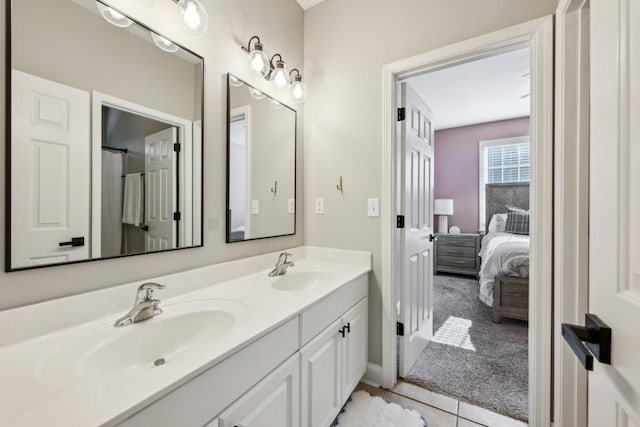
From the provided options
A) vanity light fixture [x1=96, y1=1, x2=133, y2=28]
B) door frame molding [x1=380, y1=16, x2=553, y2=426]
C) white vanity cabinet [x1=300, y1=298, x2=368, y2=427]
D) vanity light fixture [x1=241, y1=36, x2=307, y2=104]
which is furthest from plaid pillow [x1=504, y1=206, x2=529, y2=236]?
vanity light fixture [x1=96, y1=1, x2=133, y2=28]

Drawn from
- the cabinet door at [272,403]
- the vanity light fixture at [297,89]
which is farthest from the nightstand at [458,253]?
the cabinet door at [272,403]

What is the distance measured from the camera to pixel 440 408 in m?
1.60

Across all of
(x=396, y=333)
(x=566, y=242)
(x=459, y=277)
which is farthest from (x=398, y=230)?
(x=459, y=277)

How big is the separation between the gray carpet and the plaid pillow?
146 centimetres

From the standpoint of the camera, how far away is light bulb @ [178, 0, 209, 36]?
3.92ft

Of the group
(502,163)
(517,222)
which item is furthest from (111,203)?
(502,163)

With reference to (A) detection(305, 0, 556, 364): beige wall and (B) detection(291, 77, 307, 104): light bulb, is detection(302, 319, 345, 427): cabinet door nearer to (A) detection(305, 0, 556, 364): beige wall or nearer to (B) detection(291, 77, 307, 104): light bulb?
(A) detection(305, 0, 556, 364): beige wall

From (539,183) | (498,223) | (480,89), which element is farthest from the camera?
(498,223)

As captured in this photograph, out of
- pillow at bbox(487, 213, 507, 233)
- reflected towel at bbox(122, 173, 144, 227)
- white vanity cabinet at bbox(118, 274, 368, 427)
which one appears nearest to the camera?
white vanity cabinet at bbox(118, 274, 368, 427)

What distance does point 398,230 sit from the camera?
1.85m

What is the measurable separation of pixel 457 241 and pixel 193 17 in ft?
15.0

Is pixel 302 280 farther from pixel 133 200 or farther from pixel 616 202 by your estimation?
pixel 616 202

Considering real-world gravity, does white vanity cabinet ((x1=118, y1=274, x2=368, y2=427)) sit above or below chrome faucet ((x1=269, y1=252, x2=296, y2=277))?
below

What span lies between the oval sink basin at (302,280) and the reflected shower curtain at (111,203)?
82 cm
